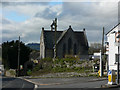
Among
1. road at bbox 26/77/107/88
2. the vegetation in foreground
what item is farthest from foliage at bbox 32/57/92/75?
road at bbox 26/77/107/88

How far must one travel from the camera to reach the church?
6662 cm

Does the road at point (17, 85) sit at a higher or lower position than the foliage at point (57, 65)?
lower

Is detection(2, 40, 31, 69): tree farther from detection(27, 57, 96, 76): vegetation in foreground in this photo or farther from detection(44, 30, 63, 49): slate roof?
detection(27, 57, 96, 76): vegetation in foreground

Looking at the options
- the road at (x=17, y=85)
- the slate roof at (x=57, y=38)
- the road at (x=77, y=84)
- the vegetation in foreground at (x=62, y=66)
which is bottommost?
the road at (x=17, y=85)

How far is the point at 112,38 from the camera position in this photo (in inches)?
1462

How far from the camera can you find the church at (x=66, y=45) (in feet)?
219

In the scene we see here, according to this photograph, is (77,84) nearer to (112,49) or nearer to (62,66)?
(112,49)

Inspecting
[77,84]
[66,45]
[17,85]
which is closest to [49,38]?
[66,45]

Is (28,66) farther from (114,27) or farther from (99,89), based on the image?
(99,89)

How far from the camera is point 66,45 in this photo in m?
67.3

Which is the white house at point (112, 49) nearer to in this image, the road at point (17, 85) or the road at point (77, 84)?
the road at point (77, 84)

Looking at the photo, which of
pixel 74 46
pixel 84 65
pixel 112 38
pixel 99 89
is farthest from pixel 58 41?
pixel 99 89

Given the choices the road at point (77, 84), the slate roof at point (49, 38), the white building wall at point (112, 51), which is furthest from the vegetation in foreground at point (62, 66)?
the road at point (77, 84)

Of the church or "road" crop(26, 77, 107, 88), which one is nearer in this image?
"road" crop(26, 77, 107, 88)
